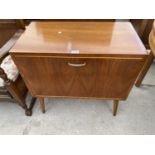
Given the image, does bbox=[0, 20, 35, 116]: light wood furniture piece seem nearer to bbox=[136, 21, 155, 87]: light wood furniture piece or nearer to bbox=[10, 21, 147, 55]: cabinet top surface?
bbox=[10, 21, 147, 55]: cabinet top surface

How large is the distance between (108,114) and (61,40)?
2.65ft

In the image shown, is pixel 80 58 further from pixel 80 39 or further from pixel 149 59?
pixel 149 59

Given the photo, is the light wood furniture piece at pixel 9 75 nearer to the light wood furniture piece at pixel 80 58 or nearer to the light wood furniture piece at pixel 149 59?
the light wood furniture piece at pixel 80 58

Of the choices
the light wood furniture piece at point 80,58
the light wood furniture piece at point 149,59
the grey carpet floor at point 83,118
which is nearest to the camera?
the light wood furniture piece at point 80,58

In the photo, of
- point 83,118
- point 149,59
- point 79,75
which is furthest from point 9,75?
point 149,59

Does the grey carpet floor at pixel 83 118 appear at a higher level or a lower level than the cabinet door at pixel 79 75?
lower

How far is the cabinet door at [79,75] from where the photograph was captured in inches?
32.1

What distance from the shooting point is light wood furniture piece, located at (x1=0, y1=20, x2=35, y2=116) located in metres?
1.01

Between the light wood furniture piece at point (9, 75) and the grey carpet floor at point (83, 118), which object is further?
the grey carpet floor at point (83, 118)

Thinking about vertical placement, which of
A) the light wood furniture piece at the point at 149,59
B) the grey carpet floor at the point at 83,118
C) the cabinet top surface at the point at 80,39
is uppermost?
the cabinet top surface at the point at 80,39

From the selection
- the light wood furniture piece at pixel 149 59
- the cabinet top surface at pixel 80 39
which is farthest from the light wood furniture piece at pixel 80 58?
the light wood furniture piece at pixel 149 59

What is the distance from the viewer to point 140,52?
764 mm
